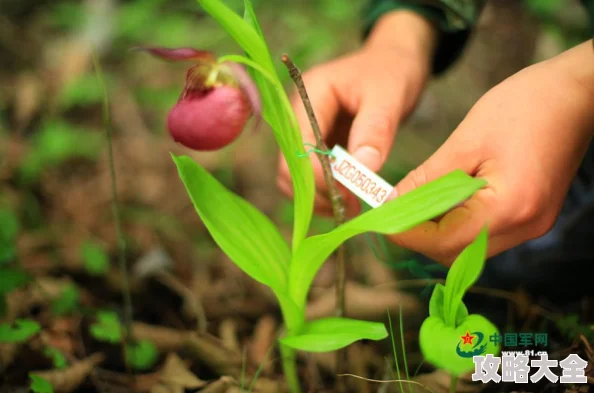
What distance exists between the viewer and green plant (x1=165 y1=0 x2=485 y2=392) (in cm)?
65

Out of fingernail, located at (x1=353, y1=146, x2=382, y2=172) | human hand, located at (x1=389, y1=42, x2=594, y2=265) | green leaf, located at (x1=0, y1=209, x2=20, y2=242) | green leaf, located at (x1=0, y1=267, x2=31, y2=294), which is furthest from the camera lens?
green leaf, located at (x1=0, y1=209, x2=20, y2=242)

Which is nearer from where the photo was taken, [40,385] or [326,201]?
[40,385]

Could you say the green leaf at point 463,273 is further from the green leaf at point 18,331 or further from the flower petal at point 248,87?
the green leaf at point 18,331

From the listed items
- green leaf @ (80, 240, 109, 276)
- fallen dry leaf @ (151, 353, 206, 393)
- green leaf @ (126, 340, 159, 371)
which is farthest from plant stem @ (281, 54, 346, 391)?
green leaf @ (80, 240, 109, 276)

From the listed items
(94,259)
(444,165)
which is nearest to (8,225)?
(94,259)

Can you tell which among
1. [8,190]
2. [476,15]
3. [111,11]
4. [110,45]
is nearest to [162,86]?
[110,45]

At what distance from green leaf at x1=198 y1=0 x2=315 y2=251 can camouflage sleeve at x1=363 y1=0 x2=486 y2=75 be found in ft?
1.77

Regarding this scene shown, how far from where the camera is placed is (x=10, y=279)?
97 cm

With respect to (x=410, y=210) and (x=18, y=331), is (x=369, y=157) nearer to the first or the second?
(x=410, y=210)

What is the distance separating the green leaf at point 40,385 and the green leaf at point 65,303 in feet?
0.82

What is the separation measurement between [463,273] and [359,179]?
0.71 feet

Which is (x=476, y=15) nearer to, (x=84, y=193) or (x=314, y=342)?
(x=314, y=342)

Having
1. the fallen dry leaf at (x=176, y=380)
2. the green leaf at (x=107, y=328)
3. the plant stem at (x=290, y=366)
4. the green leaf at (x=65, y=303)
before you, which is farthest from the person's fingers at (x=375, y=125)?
the green leaf at (x=65, y=303)

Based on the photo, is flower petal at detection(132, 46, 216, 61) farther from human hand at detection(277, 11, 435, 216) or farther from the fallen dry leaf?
the fallen dry leaf
